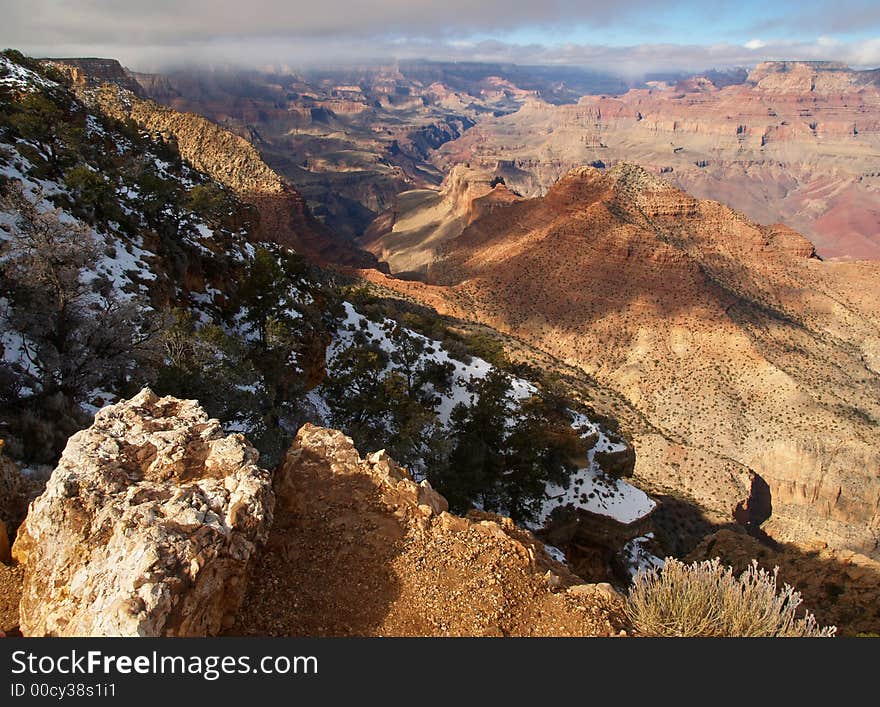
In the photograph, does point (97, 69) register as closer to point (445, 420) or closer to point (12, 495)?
point (445, 420)

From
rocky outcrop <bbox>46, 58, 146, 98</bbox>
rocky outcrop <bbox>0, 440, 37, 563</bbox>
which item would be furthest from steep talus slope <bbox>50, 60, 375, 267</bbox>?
rocky outcrop <bbox>0, 440, 37, 563</bbox>

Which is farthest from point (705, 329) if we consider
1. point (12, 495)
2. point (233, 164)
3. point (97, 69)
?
point (97, 69)

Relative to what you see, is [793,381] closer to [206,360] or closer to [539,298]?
[539,298]

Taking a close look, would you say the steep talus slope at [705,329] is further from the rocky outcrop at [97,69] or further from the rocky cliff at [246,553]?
the rocky outcrop at [97,69]

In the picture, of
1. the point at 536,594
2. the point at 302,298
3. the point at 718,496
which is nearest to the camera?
the point at 536,594

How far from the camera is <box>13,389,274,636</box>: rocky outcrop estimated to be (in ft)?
15.9

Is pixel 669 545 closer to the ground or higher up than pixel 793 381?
closer to the ground

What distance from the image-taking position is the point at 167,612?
4.77 m

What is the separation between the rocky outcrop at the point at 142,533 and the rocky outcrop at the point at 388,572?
2.37 ft

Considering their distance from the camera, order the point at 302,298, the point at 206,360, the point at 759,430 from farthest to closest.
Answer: the point at 759,430, the point at 302,298, the point at 206,360

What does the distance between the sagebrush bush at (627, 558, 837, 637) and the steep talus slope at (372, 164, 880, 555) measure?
3250 cm

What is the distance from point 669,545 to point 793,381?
2816 centimetres

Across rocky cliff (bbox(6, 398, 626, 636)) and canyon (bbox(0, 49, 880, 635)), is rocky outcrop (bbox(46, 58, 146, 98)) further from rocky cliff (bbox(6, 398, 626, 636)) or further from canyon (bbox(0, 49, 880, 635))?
rocky cliff (bbox(6, 398, 626, 636))

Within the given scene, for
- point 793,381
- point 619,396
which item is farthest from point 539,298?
point 793,381
